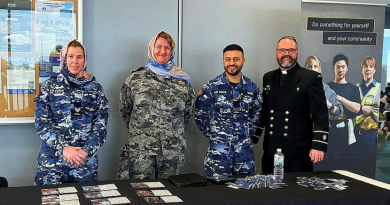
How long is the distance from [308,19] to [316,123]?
111 centimetres

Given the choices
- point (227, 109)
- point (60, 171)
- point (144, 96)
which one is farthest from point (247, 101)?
point (60, 171)

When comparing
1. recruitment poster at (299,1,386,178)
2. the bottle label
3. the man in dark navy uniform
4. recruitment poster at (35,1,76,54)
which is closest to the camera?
the bottle label

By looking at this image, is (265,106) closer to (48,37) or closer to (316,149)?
(316,149)

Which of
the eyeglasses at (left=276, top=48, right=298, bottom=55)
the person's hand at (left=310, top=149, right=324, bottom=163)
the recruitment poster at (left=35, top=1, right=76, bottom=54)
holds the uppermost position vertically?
the recruitment poster at (left=35, top=1, right=76, bottom=54)

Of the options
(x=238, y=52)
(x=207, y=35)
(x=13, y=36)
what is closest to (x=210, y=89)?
(x=238, y=52)

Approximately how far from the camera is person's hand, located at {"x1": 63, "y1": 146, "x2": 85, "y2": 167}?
2.64 metres

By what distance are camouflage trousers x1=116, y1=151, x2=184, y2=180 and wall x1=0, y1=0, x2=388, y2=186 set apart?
1.85 feet

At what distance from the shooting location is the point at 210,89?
317 cm

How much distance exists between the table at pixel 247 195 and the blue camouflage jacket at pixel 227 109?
2.52 ft

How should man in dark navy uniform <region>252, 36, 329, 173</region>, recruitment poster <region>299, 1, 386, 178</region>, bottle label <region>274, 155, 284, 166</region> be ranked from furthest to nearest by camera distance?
recruitment poster <region>299, 1, 386, 178</region>
man in dark navy uniform <region>252, 36, 329, 173</region>
bottle label <region>274, 155, 284, 166</region>

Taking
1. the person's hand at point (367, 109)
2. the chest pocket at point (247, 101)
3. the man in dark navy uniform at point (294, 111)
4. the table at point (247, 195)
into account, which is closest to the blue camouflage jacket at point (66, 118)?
the table at point (247, 195)

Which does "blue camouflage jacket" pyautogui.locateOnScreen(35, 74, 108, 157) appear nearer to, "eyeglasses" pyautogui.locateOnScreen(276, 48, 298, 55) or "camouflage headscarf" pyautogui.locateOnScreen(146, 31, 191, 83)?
"camouflage headscarf" pyautogui.locateOnScreen(146, 31, 191, 83)

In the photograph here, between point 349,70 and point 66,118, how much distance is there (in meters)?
2.50

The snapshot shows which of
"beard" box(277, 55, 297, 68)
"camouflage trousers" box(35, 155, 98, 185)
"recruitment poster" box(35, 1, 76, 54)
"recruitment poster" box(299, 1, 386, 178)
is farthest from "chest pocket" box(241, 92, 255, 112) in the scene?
"recruitment poster" box(35, 1, 76, 54)
